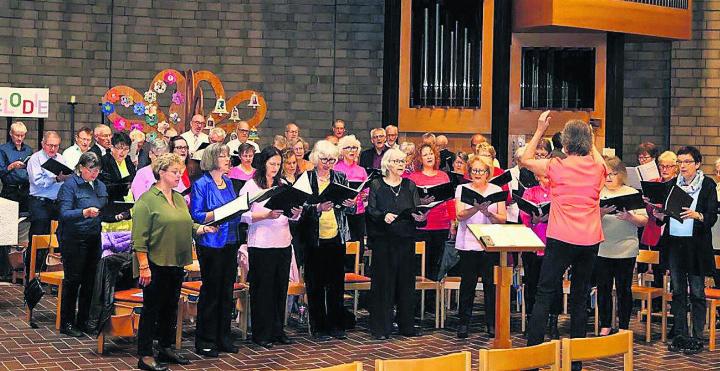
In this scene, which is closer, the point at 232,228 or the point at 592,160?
the point at 592,160

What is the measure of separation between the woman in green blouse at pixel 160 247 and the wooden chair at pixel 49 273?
1.48 m

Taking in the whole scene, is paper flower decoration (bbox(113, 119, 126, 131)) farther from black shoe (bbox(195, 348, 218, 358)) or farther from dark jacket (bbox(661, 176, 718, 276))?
dark jacket (bbox(661, 176, 718, 276))

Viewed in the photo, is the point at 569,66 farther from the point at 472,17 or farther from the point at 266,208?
the point at 266,208

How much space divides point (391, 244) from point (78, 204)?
2318mm

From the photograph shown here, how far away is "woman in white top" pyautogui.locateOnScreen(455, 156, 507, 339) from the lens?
8.18 meters

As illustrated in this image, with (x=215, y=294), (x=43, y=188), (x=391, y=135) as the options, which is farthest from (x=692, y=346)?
(x=43, y=188)

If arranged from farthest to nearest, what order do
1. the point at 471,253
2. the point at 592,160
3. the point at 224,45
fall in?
the point at 224,45, the point at 471,253, the point at 592,160

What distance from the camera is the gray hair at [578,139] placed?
6445mm

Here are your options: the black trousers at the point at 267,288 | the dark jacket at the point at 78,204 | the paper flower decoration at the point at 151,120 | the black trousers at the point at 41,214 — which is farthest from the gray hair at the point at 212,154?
the paper flower decoration at the point at 151,120

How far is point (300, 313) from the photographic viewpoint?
28.9ft

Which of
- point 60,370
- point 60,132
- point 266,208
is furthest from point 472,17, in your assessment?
point 60,370

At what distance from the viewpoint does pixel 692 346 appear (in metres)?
7.94

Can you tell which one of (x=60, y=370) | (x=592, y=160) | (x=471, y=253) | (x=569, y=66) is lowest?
(x=60, y=370)

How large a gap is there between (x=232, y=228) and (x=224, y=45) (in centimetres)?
716
